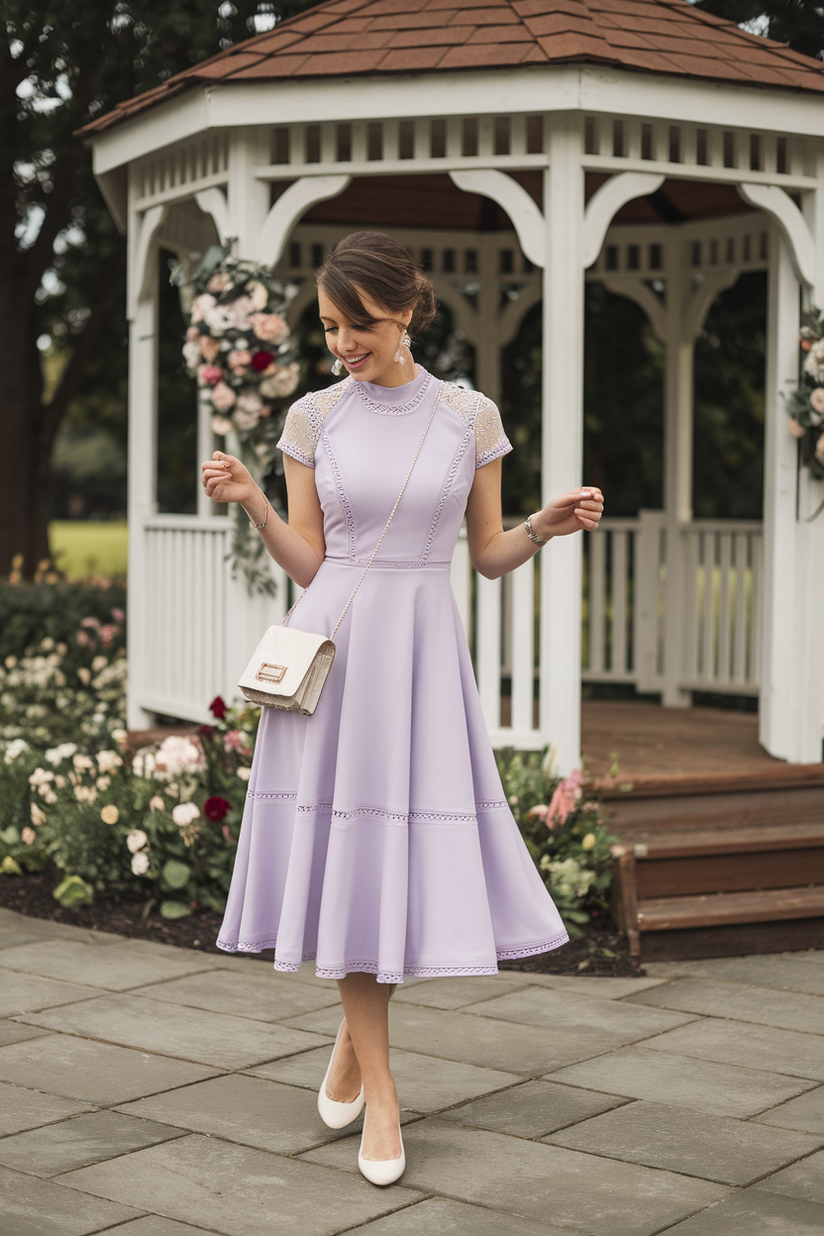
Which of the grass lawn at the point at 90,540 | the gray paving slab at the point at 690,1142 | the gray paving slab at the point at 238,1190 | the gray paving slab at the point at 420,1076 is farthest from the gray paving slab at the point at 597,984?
the grass lawn at the point at 90,540

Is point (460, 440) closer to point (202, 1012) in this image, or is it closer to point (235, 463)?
point (235, 463)

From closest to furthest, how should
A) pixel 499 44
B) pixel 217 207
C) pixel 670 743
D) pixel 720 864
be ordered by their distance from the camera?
pixel 720 864 < pixel 499 44 < pixel 217 207 < pixel 670 743

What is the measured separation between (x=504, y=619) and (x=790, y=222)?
12.2 ft

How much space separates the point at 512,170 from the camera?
22.9 ft

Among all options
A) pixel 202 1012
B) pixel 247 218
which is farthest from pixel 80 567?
pixel 202 1012

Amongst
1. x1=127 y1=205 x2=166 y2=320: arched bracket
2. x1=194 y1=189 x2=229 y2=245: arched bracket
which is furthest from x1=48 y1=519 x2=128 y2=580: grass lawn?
x1=194 y1=189 x2=229 y2=245: arched bracket

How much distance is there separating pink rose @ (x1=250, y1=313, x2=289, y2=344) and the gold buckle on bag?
11.2 feet

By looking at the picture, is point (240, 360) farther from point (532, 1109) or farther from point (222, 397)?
point (532, 1109)

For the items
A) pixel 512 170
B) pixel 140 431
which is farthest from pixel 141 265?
pixel 512 170

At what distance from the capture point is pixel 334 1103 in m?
3.47

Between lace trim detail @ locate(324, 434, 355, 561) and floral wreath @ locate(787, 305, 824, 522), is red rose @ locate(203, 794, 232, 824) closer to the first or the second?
lace trim detail @ locate(324, 434, 355, 561)

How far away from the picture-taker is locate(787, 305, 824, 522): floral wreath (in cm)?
645

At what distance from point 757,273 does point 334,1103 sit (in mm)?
9065

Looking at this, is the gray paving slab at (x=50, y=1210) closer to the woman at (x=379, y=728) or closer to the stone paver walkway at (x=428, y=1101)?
the stone paver walkway at (x=428, y=1101)
